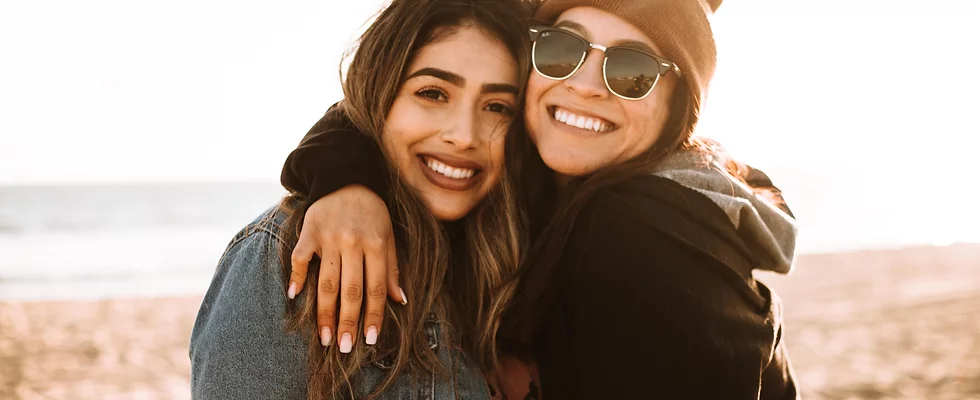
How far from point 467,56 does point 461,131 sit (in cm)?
27

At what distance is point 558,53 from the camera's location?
2545 mm

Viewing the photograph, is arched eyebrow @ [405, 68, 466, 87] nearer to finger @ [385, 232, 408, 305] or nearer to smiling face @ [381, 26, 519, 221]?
smiling face @ [381, 26, 519, 221]

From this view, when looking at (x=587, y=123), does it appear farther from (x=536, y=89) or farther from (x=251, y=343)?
(x=251, y=343)

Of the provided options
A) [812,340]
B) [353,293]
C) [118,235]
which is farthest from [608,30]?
[118,235]

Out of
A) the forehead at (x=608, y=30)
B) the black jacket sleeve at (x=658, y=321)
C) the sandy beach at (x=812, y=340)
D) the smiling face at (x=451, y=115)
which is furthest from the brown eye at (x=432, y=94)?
the sandy beach at (x=812, y=340)

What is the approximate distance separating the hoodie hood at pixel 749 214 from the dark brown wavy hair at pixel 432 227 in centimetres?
73

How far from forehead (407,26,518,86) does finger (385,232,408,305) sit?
0.66 m

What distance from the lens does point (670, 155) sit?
2.53 metres

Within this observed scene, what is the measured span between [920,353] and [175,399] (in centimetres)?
807

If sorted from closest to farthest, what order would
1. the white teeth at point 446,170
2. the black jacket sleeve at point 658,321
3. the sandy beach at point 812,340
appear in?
the black jacket sleeve at point 658,321, the white teeth at point 446,170, the sandy beach at point 812,340

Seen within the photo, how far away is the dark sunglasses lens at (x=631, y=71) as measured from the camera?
249 centimetres

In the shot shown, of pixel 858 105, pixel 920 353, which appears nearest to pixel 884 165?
pixel 858 105

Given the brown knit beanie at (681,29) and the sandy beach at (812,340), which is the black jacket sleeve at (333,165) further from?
the sandy beach at (812,340)

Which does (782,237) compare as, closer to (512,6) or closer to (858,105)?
(512,6)
